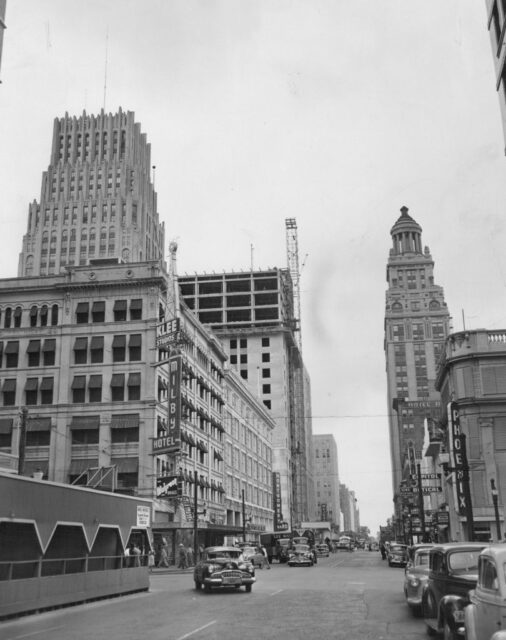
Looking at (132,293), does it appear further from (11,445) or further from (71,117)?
(71,117)

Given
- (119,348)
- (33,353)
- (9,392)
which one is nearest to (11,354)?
(33,353)

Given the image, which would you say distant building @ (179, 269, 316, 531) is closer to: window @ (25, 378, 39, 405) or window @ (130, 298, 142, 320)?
window @ (130, 298, 142, 320)

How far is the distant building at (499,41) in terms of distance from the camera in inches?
1150

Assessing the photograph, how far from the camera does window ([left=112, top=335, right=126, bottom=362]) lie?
2515 inches

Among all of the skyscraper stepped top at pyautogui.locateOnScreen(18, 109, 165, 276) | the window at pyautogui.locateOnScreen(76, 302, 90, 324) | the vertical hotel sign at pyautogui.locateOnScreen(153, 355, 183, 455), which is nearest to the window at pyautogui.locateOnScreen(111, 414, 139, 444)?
the vertical hotel sign at pyautogui.locateOnScreen(153, 355, 183, 455)

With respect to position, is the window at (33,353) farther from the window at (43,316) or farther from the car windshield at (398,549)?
the car windshield at (398,549)

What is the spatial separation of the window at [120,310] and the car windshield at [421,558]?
48299 mm

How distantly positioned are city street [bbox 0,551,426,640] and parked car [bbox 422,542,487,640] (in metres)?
0.78

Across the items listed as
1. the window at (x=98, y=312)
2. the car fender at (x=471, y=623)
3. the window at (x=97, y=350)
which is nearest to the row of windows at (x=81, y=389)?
the window at (x=97, y=350)

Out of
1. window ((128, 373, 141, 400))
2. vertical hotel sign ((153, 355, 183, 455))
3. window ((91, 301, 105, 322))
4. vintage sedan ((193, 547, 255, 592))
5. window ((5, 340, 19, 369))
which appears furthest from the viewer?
window ((91, 301, 105, 322))

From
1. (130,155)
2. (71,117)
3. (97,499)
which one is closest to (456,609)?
(97,499)

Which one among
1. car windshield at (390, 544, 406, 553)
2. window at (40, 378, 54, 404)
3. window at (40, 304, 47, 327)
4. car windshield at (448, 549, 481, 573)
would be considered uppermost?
window at (40, 304, 47, 327)

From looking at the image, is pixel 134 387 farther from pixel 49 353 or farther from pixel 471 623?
pixel 471 623

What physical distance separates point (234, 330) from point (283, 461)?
30412 mm
